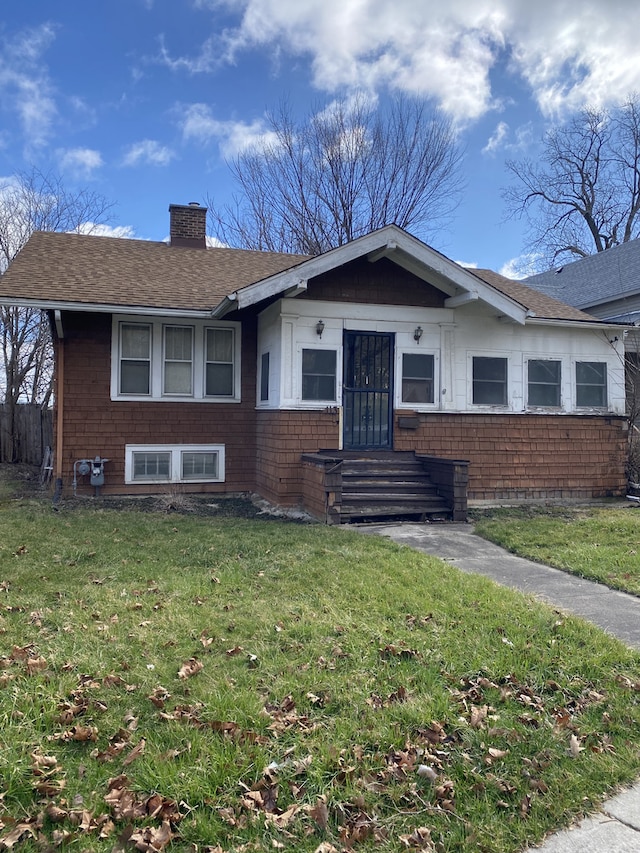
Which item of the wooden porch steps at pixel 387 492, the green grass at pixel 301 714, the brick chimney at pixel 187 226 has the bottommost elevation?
the green grass at pixel 301 714

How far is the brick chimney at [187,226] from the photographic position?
14586mm

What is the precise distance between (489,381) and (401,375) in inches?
71.8

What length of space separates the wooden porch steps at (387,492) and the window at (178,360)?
355 centimetres

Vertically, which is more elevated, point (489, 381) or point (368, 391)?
point (489, 381)

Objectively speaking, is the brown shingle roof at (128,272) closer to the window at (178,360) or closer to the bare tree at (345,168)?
the window at (178,360)

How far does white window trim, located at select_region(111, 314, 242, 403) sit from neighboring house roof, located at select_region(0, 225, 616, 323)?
1.70ft

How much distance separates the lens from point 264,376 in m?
11.4

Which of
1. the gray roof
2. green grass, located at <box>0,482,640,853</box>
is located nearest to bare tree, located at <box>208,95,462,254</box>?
the gray roof

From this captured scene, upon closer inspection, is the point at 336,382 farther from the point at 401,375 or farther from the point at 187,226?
the point at 187,226

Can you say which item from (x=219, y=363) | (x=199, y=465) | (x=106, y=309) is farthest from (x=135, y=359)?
(x=199, y=465)

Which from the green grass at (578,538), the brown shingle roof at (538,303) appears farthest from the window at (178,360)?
the green grass at (578,538)

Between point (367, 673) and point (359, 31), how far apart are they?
61.4 ft

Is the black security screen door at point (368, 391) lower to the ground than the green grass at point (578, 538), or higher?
higher

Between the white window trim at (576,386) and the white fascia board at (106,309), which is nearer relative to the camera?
the white fascia board at (106,309)
